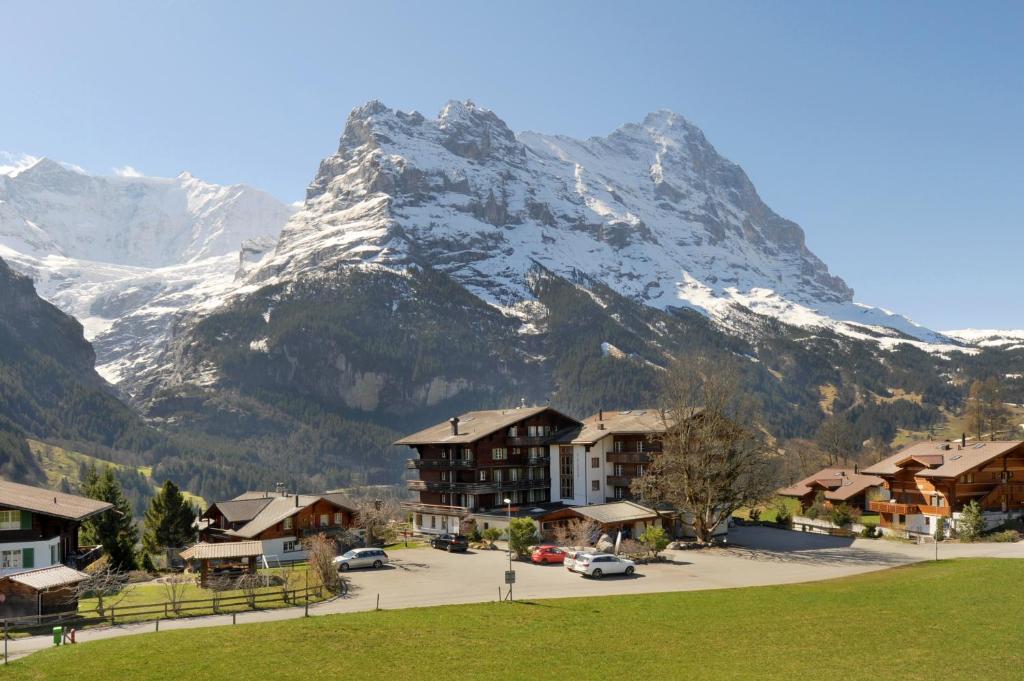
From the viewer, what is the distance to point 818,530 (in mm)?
98000

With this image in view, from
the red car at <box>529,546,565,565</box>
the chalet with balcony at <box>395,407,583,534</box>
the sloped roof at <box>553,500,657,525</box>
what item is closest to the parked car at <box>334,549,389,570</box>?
the red car at <box>529,546,565,565</box>

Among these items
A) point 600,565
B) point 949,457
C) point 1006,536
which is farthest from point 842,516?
point 600,565

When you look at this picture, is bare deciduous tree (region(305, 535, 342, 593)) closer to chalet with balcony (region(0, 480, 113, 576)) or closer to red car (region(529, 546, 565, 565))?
red car (region(529, 546, 565, 565))

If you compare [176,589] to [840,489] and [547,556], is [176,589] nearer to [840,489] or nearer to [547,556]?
[547,556]

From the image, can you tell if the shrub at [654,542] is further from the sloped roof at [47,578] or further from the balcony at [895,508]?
the sloped roof at [47,578]

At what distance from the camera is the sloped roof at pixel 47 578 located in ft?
162

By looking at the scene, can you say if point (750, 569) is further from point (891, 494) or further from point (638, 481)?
point (891, 494)

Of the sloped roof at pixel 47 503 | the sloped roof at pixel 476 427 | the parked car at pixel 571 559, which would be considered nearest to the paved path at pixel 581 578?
the parked car at pixel 571 559

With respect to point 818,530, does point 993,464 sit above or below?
above

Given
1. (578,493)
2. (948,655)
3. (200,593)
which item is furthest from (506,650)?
(578,493)

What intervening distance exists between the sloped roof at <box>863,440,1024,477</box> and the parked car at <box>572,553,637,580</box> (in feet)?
139

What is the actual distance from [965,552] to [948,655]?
125 ft

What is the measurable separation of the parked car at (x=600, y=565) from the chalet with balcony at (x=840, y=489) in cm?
4800

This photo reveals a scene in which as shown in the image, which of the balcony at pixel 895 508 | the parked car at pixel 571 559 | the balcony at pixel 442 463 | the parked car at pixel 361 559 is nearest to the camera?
the parked car at pixel 571 559
